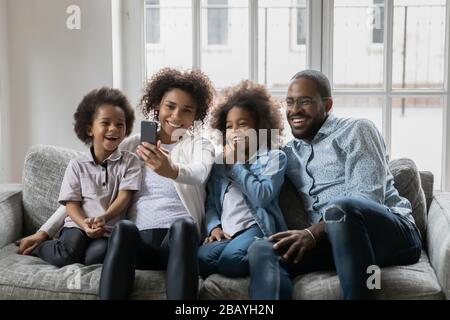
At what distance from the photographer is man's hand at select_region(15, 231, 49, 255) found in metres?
2.30

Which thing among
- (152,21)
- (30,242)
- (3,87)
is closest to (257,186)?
(30,242)

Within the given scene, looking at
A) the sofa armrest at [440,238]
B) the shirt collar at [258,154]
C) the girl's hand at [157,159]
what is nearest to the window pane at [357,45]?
the sofa armrest at [440,238]

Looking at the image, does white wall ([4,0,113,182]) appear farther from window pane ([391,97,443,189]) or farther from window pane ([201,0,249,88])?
window pane ([391,97,443,189])

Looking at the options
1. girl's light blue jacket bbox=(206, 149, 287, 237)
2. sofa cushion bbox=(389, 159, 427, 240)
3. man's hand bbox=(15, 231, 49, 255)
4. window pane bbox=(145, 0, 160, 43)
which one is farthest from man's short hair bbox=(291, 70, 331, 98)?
man's hand bbox=(15, 231, 49, 255)

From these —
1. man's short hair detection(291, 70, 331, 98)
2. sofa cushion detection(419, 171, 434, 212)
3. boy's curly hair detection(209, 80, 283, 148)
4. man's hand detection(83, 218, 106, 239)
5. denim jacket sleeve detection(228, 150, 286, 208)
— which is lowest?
man's hand detection(83, 218, 106, 239)

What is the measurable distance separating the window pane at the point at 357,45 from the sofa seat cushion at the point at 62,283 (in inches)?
51.3

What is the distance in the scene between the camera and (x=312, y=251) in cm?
206

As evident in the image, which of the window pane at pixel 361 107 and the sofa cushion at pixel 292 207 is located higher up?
the window pane at pixel 361 107

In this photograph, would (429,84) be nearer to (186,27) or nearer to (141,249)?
(186,27)

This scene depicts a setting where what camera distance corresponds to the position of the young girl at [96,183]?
7.22 ft

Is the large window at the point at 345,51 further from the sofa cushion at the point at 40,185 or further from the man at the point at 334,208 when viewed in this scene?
the sofa cushion at the point at 40,185

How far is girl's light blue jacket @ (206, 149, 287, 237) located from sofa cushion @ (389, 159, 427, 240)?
43 centimetres
